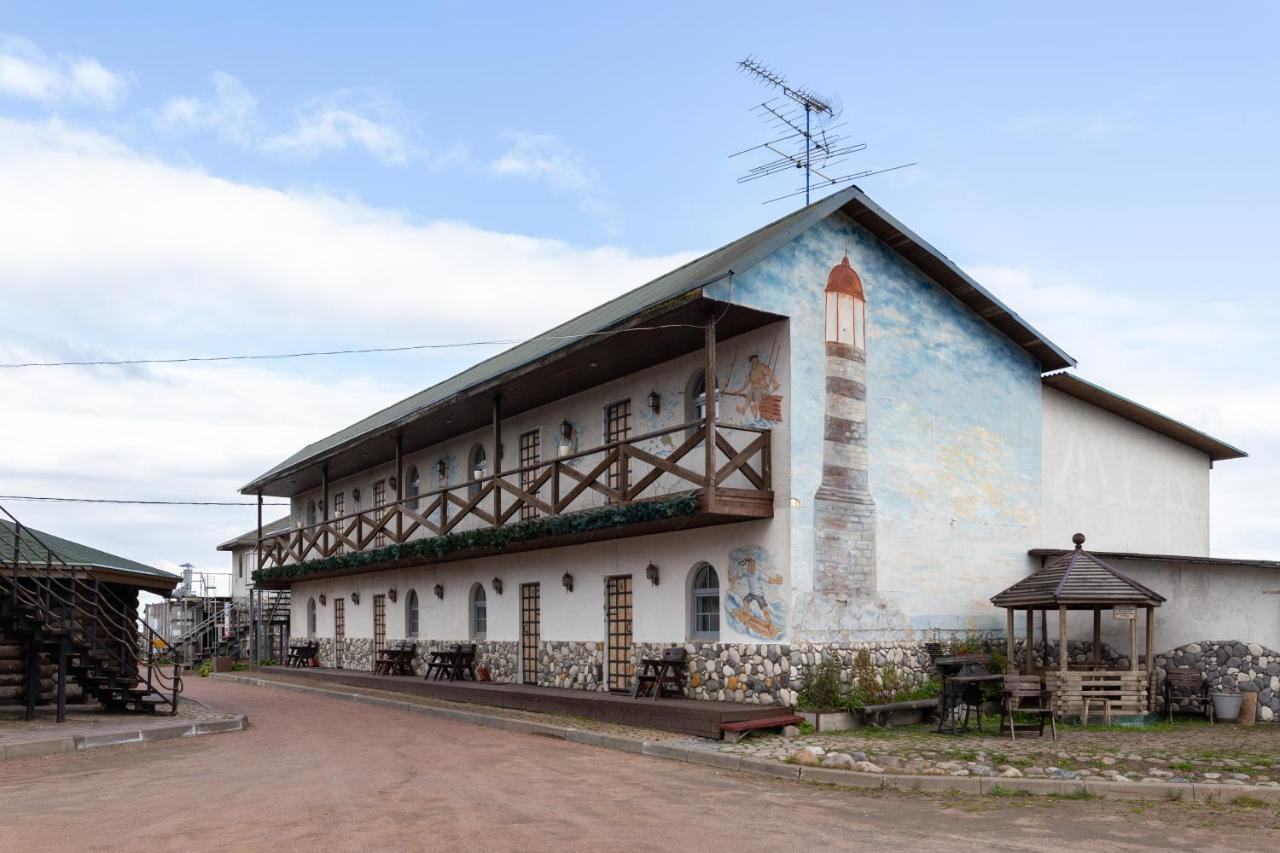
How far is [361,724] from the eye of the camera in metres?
18.7

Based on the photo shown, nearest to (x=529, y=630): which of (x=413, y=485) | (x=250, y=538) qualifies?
(x=413, y=485)

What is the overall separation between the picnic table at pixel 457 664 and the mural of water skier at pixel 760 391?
9641mm

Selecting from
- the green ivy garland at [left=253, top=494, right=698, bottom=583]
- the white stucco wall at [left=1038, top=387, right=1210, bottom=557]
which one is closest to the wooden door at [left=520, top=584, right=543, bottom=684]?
the green ivy garland at [left=253, top=494, right=698, bottom=583]

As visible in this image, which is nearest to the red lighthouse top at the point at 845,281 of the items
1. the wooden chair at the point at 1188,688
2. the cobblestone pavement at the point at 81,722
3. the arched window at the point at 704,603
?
the arched window at the point at 704,603

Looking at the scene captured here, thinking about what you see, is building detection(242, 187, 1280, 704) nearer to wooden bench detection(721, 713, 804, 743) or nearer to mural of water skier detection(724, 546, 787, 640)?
mural of water skier detection(724, 546, 787, 640)

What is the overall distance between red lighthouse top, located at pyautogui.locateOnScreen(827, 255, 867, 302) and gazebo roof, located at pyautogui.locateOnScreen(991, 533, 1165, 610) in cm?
500

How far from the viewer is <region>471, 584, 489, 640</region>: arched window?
2498 centimetres

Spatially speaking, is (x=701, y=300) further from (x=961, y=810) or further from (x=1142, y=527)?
(x=1142, y=527)

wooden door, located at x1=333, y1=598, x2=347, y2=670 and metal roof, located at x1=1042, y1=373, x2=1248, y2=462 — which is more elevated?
metal roof, located at x1=1042, y1=373, x2=1248, y2=462

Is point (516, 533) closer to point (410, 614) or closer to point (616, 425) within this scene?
point (616, 425)

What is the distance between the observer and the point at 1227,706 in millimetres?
16844

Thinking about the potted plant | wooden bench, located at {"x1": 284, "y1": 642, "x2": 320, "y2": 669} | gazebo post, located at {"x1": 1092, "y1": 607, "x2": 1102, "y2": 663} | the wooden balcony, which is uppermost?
the wooden balcony

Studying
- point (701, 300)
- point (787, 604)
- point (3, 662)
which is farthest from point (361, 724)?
point (701, 300)

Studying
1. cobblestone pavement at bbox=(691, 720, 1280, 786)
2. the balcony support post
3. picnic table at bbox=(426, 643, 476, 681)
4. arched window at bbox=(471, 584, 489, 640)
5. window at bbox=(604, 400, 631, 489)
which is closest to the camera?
cobblestone pavement at bbox=(691, 720, 1280, 786)
